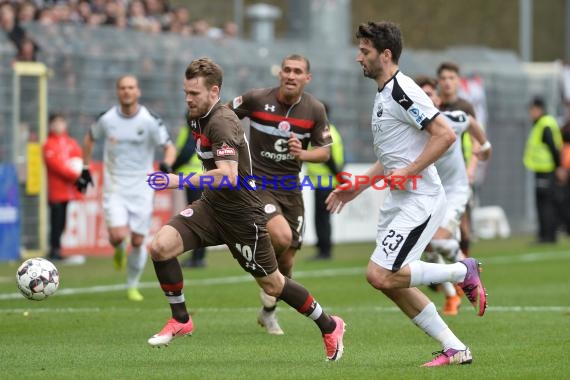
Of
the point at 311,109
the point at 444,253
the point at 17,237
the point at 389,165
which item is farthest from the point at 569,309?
the point at 17,237

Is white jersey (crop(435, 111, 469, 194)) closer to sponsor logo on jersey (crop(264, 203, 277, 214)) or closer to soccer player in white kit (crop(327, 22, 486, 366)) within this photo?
sponsor logo on jersey (crop(264, 203, 277, 214))

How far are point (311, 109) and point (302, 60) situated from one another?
1.42ft

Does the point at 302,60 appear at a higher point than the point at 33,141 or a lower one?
higher

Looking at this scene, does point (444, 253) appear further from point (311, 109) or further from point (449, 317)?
point (311, 109)

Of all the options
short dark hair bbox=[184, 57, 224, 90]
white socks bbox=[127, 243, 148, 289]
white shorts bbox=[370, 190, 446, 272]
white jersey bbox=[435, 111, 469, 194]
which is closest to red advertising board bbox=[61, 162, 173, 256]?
white socks bbox=[127, 243, 148, 289]

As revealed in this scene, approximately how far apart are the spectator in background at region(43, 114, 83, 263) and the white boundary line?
3141mm

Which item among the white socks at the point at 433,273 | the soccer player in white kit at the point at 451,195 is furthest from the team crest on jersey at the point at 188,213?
the soccer player in white kit at the point at 451,195

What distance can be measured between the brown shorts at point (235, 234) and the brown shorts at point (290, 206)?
5.33ft

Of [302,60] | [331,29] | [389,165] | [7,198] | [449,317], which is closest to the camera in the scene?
[389,165]

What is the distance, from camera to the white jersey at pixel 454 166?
44.1ft

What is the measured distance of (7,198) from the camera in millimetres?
19453

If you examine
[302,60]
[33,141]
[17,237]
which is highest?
[302,60]

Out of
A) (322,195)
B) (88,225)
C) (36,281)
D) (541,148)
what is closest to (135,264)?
(36,281)

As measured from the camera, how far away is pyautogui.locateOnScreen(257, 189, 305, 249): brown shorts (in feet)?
38.8
